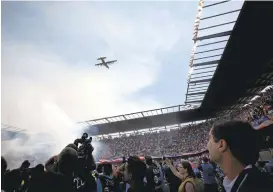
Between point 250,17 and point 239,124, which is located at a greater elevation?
point 250,17

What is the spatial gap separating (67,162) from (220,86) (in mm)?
15366

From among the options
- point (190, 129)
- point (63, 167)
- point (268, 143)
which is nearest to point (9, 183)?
point (63, 167)

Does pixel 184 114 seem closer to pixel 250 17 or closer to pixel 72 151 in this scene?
pixel 250 17

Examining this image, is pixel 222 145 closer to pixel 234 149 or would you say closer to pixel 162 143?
pixel 234 149

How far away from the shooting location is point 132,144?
36.0 meters

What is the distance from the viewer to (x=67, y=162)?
98.7 inches

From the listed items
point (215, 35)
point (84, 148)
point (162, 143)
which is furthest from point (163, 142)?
point (84, 148)

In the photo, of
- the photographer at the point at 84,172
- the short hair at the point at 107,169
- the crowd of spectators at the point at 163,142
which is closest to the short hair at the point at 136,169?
the photographer at the point at 84,172

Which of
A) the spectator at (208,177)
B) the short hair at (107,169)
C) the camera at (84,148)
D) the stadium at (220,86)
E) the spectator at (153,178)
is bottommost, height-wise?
the spectator at (208,177)

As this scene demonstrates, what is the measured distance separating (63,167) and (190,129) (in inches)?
1196

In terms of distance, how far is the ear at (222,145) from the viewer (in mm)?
1412

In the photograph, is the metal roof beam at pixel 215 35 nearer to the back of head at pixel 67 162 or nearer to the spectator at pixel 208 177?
the spectator at pixel 208 177

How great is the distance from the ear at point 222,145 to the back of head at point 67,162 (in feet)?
5.59

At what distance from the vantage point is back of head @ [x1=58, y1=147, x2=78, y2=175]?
249cm
